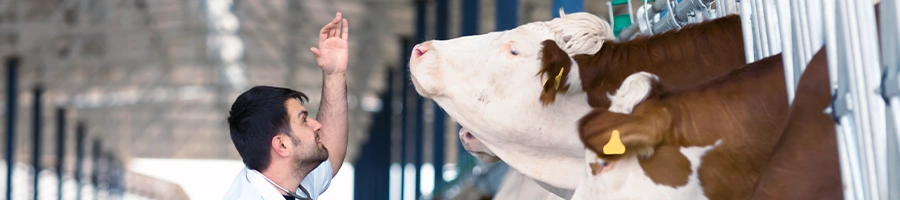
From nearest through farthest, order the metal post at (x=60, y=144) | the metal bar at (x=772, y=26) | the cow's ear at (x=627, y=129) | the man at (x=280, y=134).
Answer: the cow's ear at (x=627, y=129) → the metal bar at (x=772, y=26) → the man at (x=280, y=134) → the metal post at (x=60, y=144)

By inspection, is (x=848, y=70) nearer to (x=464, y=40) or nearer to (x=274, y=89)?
(x=464, y=40)

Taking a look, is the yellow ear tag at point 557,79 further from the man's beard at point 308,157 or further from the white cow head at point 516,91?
the man's beard at point 308,157

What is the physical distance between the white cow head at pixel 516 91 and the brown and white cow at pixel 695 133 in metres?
0.39

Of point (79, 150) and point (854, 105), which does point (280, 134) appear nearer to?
point (854, 105)

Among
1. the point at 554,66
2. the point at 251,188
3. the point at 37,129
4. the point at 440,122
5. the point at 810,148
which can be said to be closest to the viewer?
the point at 810,148

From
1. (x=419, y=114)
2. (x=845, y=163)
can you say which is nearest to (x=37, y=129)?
(x=419, y=114)

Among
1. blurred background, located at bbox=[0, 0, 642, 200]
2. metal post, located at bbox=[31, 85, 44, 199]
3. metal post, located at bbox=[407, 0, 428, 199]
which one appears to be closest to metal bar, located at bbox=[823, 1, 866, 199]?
blurred background, located at bbox=[0, 0, 642, 200]

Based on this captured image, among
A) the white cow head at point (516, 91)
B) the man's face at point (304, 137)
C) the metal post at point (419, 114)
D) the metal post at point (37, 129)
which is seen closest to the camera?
the white cow head at point (516, 91)

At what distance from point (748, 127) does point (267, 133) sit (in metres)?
1.96

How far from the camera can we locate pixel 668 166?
1261 millimetres

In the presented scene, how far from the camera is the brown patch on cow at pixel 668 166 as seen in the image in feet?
4.09

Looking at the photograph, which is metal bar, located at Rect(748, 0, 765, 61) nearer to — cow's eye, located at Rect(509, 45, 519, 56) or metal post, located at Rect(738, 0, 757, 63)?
metal post, located at Rect(738, 0, 757, 63)

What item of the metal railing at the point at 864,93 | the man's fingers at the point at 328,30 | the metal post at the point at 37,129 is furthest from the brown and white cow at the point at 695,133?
the metal post at the point at 37,129

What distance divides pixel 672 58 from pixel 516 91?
0.82ft
